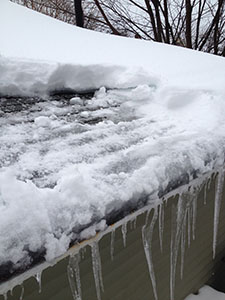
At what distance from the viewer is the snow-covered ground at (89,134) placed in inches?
34.2

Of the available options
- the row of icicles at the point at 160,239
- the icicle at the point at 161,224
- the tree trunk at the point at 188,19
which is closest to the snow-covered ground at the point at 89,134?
the row of icicles at the point at 160,239

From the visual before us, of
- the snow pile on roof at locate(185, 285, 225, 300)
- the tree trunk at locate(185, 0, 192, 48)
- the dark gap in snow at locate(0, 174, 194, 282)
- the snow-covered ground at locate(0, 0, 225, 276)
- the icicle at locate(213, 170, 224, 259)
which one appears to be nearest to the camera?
the dark gap in snow at locate(0, 174, 194, 282)

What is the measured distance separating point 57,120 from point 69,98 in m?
0.45

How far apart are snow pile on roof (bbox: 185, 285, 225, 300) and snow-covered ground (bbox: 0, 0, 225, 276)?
1.66 meters

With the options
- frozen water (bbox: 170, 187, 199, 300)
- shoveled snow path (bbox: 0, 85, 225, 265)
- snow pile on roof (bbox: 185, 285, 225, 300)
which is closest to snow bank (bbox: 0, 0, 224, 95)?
shoveled snow path (bbox: 0, 85, 225, 265)

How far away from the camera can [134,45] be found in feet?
11.6

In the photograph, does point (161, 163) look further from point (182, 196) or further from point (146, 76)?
point (146, 76)

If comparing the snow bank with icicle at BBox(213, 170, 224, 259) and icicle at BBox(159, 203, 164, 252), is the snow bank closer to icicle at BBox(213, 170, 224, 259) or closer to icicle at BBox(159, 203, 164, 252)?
icicle at BBox(213, 170, 224, 259)

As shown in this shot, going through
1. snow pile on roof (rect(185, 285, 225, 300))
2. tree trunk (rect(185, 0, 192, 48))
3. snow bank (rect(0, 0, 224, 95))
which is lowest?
snow pile on roof (rect(185, 285, 225, 300))

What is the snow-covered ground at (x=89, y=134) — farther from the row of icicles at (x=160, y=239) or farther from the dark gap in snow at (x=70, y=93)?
the row of icicles at (x=160, y=239)

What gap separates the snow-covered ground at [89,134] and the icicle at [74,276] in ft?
0.91

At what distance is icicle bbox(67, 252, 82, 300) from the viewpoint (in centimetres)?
115

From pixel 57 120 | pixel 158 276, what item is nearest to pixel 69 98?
pixel 57 120

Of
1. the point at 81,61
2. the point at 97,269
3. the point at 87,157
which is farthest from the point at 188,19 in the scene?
the point at 97,269
